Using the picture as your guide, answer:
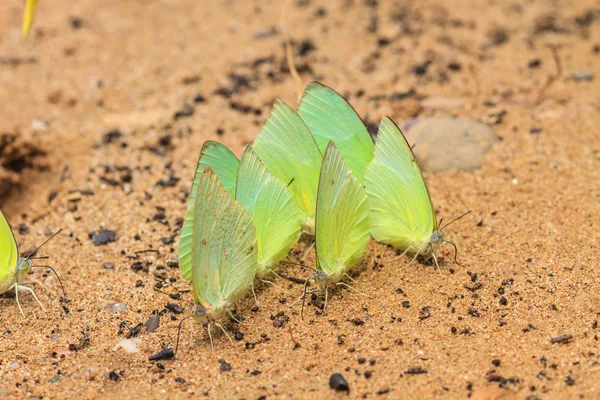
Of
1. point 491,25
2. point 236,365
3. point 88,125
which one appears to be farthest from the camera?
point 491,25

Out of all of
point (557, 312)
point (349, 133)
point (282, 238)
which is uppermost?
point (349, 133)

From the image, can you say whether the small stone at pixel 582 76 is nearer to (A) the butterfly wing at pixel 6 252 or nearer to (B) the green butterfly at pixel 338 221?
(B) the green butterfly at pixel 338 221

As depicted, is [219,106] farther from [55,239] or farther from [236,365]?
[236,365]

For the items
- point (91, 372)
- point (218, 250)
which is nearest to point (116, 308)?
point (91, 372)

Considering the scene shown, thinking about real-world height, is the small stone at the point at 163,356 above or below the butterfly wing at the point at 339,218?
below

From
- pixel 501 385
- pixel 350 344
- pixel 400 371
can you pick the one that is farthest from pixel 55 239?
pixel 501 385

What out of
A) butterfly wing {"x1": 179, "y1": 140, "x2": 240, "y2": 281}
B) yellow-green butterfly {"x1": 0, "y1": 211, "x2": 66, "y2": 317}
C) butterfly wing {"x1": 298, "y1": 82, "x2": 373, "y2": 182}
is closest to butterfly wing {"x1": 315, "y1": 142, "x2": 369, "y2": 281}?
butterfly wing {"x1": 298, "y1": 82, "x2": 373, "y2": 182}

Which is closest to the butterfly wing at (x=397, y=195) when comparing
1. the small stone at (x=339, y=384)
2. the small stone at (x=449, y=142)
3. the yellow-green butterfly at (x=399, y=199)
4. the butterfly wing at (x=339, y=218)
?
the yellow-green butterfly at (x=399, y=199)
